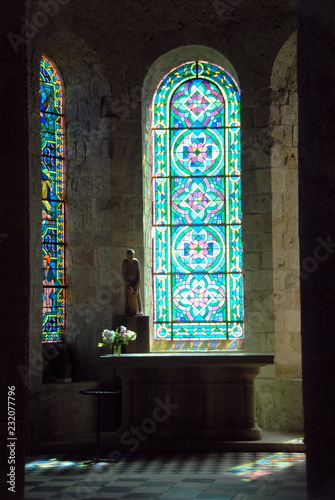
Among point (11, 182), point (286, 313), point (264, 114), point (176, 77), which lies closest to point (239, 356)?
point (286, 313)

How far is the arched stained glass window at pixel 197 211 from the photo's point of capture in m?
13.1

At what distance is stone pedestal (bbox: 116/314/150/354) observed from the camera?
A: 1228cm

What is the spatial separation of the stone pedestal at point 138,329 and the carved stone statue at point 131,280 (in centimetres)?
11

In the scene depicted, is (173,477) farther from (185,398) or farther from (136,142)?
(136,142)

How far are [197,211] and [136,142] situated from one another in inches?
52.8

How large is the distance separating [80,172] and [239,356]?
3801mm

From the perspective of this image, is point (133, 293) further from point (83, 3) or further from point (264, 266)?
point (83, 3)

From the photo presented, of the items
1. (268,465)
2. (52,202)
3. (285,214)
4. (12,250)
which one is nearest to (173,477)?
(268,465)

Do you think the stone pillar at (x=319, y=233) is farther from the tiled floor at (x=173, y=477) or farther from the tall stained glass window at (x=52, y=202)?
the tall stained glass window at (x=52, y=202)

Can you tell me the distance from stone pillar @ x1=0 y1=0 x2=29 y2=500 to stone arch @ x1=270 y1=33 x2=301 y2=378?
27.8 feet

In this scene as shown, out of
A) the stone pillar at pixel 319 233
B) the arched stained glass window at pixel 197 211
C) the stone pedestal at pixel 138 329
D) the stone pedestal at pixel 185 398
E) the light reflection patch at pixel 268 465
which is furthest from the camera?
the arched stained glass window at pixel 197 211

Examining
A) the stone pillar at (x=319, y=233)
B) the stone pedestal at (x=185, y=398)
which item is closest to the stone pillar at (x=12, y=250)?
the stone pillar at (x=319, y=233)

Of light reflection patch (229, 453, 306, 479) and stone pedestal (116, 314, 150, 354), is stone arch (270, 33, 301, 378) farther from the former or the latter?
light reflection patch (229, 453, 306, 479)

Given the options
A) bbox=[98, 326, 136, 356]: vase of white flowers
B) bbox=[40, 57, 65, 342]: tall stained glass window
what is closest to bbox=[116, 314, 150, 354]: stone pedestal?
bbox=[98, 326, 136, 356]: vase of white flowers
